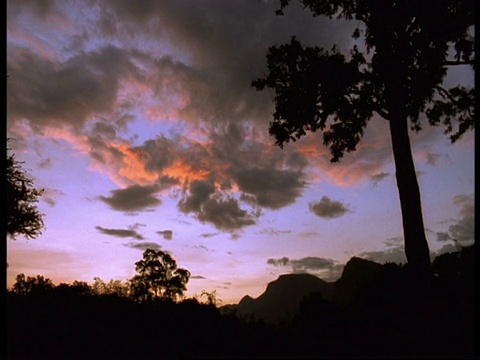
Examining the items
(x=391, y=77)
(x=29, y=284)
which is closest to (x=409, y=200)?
(x=391, y=77)

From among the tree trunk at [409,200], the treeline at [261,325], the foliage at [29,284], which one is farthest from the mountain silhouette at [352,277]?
the foliage at [29,284]

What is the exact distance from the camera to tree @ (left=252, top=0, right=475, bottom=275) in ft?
51.8

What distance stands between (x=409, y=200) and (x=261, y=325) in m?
7.08

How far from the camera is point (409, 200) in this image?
15.4 metres

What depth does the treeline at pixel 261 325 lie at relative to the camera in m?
8.83

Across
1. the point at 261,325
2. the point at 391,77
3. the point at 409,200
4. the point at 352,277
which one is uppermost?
the point at 391,77

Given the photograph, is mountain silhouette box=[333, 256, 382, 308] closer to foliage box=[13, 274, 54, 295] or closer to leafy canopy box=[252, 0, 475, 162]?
leafy canopy box=[252, 0, 475, 162]

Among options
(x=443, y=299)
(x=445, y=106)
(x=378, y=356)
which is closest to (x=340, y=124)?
(x=445, y=106)

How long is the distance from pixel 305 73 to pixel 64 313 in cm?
1332

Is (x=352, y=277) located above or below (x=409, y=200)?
below

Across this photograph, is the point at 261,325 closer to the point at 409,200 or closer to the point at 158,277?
the point at 409,200

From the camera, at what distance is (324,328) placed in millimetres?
9953

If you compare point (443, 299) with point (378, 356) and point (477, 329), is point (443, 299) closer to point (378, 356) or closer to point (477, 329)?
point (477, 329)

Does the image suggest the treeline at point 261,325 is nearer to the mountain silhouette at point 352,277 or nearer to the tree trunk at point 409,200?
the tree trunk at point 409,200
